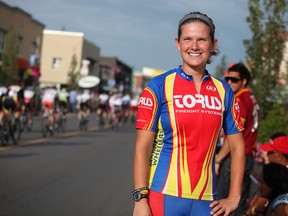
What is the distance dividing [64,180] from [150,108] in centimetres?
753

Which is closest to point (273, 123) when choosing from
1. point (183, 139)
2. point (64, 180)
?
point (64, 180)

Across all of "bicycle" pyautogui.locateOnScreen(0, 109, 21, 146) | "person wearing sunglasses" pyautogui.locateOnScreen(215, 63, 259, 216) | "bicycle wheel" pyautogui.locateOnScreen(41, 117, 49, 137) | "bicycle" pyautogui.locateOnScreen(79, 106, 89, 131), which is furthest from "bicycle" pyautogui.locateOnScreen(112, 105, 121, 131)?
"person wearing sunglasses" pyautogui.locateOnScreen(215, 63, 259, 216)

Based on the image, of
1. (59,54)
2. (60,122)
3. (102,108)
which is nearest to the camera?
(60,122)

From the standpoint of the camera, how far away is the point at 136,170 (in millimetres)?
3096

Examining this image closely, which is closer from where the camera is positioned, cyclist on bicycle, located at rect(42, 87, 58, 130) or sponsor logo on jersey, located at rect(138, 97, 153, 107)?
sponsor logo on jersey, located at rect(138, 97, 153, 107)

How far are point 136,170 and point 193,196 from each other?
0.35m

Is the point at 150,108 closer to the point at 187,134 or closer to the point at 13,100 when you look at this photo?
the point at 187,134

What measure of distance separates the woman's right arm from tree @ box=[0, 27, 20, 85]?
3522 centimetres

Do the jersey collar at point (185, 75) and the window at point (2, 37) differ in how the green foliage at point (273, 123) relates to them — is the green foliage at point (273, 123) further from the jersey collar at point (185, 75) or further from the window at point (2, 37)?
the window at point (2, 37)

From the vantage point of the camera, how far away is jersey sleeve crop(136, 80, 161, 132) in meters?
3.11

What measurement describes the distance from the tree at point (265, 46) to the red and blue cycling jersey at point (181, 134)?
35.3 ft

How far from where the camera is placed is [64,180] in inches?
409

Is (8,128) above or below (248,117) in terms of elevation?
below

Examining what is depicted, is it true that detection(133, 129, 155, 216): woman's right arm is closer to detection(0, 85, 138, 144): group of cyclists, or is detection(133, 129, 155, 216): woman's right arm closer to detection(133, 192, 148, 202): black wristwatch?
detection(133, 192, 148, 202): black wristwatch
